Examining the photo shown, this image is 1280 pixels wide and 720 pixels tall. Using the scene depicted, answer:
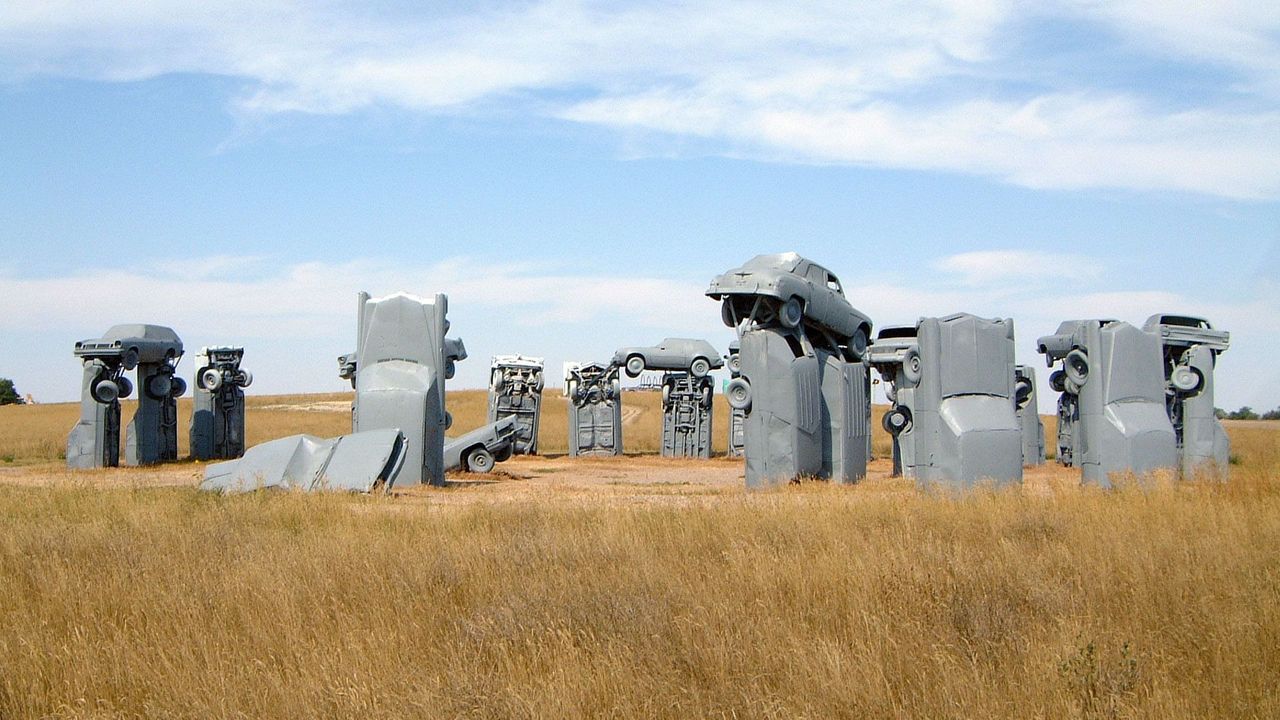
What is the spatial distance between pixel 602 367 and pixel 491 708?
27.5m

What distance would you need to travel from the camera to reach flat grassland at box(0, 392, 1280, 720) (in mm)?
5637

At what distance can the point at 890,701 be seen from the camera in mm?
5465

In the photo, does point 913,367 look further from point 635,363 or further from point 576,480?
point 635,363

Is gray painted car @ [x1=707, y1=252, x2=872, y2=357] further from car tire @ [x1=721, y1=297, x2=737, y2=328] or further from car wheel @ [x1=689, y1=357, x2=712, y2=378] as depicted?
car wheel @ [x1=689, y1=357, x2=712, y2=378]

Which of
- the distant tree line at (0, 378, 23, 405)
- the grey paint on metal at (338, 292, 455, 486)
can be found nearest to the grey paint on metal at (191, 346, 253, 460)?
the grey paint on metal at (338, 292, 455, 486)

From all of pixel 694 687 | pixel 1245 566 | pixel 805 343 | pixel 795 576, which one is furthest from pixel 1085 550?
pixel 805 343

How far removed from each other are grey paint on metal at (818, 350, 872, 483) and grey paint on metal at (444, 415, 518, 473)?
8174mm

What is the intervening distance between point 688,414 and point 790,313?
594 inches

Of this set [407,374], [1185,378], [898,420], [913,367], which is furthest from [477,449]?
[1185,378]

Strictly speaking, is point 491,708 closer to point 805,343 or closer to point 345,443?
point 345,443

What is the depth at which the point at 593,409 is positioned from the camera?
1316 inches

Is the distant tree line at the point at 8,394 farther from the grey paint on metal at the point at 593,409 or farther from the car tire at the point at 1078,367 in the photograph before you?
the car tire at the point at 1078,367

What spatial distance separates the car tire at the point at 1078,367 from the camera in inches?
628

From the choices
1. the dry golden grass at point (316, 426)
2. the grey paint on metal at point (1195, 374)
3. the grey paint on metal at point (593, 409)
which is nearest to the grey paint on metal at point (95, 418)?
the dry golden grass at point (316, 426)
